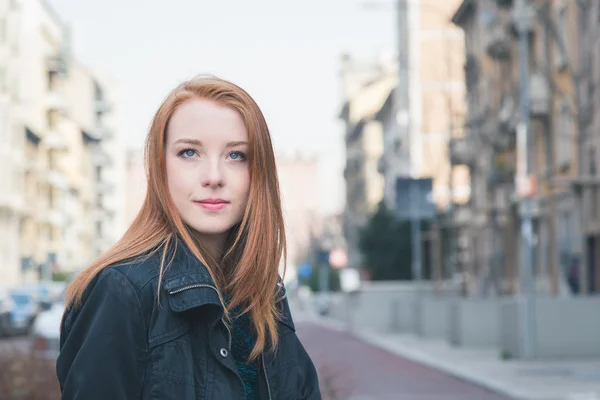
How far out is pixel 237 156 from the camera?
3.12m

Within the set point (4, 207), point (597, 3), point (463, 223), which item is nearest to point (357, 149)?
point (4, 207)

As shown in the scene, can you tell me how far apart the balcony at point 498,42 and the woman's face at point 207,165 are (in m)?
45.3

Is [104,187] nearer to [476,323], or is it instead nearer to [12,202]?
[12,202]

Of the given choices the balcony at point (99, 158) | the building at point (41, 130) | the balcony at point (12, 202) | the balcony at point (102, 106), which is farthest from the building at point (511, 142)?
the balcony at point (102, 106)

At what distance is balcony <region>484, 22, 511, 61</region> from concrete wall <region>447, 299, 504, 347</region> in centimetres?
1790

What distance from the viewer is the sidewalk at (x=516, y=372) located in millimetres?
17812

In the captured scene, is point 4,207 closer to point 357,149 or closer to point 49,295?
point 49,295

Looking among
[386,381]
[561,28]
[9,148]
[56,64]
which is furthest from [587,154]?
[56,64]

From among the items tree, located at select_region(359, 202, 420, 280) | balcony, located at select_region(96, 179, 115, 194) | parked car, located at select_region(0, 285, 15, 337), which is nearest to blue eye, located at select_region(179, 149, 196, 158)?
parked car, located at select_region(0, 285, 15, 337)

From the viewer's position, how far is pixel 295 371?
125 inches

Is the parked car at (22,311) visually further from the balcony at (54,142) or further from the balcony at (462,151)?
the balcony at (54,142)

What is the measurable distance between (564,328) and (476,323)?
6.07 m

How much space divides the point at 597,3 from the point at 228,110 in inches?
931

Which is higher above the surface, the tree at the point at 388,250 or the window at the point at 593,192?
the window at the point at 593,192
